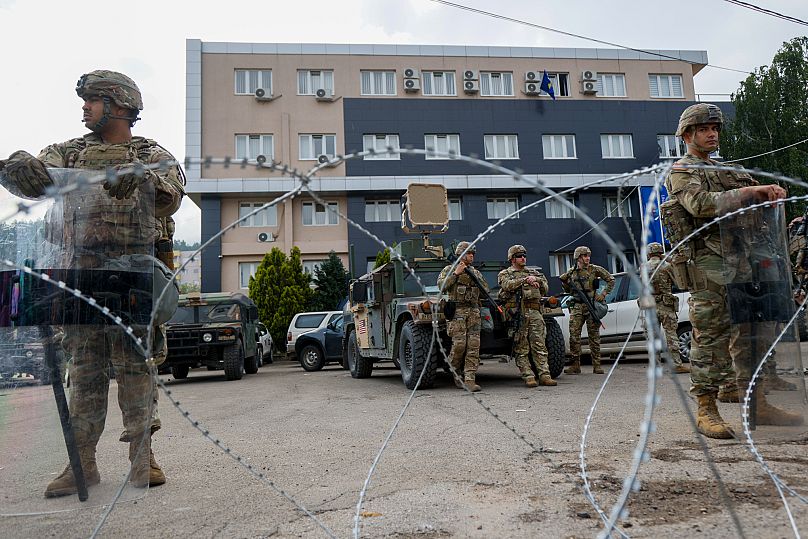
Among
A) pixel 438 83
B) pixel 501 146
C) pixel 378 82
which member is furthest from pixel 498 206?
pixel 378 82

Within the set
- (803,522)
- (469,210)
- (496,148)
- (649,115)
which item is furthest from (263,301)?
(803,522)

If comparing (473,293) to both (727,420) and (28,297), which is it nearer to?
(727,420)

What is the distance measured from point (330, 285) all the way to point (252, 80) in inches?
352

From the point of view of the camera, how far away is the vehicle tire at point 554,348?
7879 millimetres

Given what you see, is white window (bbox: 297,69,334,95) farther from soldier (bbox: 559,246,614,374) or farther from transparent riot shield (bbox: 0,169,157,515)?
transparent riot shield (bbox: 0,169,157,515)

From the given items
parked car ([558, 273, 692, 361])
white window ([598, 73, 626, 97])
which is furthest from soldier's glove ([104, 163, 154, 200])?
white window ([598, 73, 626, 97])

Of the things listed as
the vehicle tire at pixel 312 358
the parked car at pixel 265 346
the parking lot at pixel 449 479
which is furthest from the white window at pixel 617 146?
the parking lot at pixel 449 479

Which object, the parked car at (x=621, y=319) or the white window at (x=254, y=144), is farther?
the white window at (x=254, y=144)

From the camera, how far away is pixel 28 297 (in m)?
2.63

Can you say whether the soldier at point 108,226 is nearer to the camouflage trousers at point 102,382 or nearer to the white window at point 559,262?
the camouflage trousers at point 102,382

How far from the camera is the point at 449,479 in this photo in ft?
10.3

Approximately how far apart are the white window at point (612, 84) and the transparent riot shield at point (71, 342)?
25.9m

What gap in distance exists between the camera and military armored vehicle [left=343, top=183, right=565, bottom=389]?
7197mm

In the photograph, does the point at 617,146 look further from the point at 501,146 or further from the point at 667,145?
the point at 501,146
